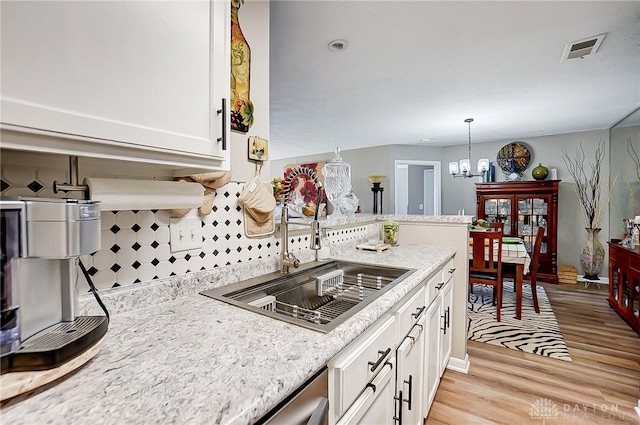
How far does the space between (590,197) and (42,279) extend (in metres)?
6.32

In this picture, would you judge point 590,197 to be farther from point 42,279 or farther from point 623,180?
point 42,279

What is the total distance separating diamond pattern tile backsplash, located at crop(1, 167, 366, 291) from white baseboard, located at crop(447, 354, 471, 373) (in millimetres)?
1772

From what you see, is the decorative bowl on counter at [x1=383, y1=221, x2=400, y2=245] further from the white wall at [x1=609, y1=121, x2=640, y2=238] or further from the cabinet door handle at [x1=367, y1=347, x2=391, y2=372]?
the white wall at [x1=609, y1=121, x2=640, y2=238]

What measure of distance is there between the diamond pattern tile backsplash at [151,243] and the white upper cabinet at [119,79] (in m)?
0.30

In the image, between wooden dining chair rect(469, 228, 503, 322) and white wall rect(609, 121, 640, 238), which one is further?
white wall rect(609, 121, 640, 238)

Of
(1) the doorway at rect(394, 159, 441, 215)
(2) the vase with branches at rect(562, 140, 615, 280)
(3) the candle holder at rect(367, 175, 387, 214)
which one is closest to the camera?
(3) the candle holder at rect(367, 175, 387, 214)

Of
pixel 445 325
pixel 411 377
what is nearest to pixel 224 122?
pixel 411 377

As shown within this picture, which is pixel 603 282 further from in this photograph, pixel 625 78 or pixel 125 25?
pixel 125 25

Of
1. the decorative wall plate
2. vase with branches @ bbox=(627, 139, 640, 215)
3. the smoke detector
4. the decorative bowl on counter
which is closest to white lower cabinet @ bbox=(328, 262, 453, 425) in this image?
the decorative bowl on counter

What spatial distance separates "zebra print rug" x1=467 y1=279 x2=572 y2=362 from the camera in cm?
258

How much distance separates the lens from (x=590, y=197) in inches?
185

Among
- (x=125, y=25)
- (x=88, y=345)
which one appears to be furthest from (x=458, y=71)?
(x=88, y=345)

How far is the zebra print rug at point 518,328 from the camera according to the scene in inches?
102

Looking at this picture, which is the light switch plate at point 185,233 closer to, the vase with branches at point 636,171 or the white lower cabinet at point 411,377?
the white lower cabinet at point 411,377
